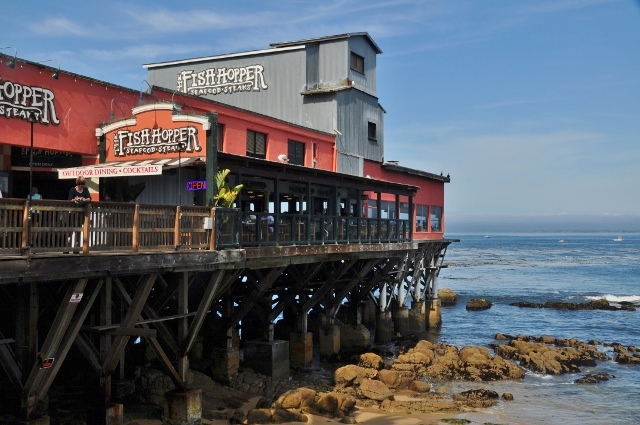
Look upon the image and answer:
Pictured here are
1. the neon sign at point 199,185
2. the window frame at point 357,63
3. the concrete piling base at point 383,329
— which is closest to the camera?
the neon sign at point 199,185

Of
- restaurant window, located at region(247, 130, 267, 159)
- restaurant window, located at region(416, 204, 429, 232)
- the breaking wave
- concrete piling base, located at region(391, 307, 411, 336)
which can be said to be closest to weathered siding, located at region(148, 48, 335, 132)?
restaurant window, located at region(247, 130, 267, 159)

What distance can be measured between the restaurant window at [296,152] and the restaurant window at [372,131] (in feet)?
17.0

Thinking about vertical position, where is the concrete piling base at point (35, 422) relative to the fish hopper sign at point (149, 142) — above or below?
below

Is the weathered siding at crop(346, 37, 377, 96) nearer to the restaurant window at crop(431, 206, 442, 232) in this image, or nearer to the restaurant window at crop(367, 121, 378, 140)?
the restaurant window at crop(367, 121, 378, 140)

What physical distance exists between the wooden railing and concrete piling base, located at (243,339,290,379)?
315 cm

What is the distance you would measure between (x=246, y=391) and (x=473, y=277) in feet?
208

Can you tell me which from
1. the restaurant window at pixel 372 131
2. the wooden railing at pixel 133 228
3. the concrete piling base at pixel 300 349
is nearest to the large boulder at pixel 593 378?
the concrete piling base at pixel 300 349

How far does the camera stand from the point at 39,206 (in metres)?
10.7

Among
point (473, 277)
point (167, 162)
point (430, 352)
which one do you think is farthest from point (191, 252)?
point (473, 277)

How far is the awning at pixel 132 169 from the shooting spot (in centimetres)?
1462

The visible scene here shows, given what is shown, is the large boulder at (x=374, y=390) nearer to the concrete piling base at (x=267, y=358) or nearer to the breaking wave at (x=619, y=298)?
the concrete piling base at (x=267, y=358)

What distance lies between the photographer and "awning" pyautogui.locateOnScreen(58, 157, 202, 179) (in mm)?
14625

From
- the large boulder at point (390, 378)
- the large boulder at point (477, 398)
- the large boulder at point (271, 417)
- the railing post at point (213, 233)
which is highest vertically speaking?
the railing post at point (213, 233)

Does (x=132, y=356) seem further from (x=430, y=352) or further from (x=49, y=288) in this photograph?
(x=430, y=352)
